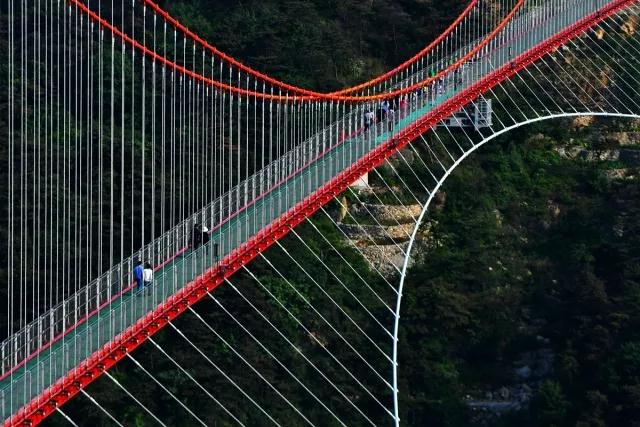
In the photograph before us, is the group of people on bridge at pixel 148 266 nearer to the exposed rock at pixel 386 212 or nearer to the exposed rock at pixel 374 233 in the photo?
the exposed rock at pixel 374 233

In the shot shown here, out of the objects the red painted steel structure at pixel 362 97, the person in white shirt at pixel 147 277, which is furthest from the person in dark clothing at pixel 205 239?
the red painted steel structure at pixel 362 97

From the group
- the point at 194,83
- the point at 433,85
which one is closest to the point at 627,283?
the point at 433,85

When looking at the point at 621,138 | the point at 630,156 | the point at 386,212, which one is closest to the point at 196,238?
the point at 386,212

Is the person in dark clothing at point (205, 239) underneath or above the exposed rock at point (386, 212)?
above

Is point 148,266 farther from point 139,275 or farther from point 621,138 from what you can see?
point 621,138

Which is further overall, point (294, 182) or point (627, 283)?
point (627, 283)

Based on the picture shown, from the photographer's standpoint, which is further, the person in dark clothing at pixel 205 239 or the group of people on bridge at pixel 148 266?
the person in dark clothing at pixel 205 239

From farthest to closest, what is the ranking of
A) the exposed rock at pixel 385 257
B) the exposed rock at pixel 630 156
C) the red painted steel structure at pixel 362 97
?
the exposed rock at pixel 630 156
the exposed rock at pixel 385 257
the red painted steel structure at pixel 362 97

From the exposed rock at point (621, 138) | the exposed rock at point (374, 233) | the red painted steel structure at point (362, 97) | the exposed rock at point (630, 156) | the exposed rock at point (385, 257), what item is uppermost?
the red painted steel structure at point (362, 97)

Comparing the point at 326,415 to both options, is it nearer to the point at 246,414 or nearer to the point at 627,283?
the point at 246,414
